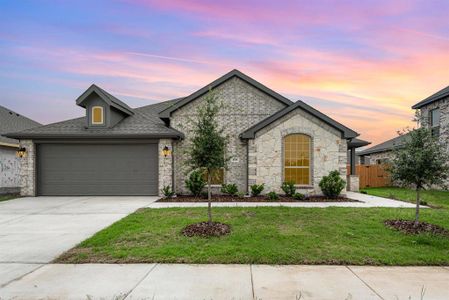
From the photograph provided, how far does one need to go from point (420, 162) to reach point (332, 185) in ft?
19.0

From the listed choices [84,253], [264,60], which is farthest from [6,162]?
[264,60]

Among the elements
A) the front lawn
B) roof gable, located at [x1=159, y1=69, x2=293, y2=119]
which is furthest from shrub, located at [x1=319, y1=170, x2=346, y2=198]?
roof gable, located at [x1=159, y1=69, x2=293, y2=119]

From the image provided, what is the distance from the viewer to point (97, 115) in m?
14.8

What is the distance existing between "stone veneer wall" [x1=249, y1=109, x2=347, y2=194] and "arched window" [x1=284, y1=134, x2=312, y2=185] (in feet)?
0.86

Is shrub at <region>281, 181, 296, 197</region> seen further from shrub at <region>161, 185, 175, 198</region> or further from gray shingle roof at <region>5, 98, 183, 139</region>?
gray shingle roof at <region>5, 98, 183, 139</region>

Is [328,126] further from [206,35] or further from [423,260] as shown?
[423,260]

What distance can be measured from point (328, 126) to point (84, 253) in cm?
1198

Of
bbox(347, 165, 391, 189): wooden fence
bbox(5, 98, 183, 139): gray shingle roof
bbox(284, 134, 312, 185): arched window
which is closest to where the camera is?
bbox(284, 134, 312, 185): arched window

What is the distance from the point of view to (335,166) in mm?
13852

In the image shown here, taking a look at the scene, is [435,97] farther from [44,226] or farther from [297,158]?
[44,226]

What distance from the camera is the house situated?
45.5 feet

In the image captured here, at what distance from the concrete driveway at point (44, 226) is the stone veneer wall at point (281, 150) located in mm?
5686

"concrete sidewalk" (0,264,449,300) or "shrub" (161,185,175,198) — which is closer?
"concrete sidewalk" (0,264,449,300)

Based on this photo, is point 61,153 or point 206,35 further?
point 61,153
